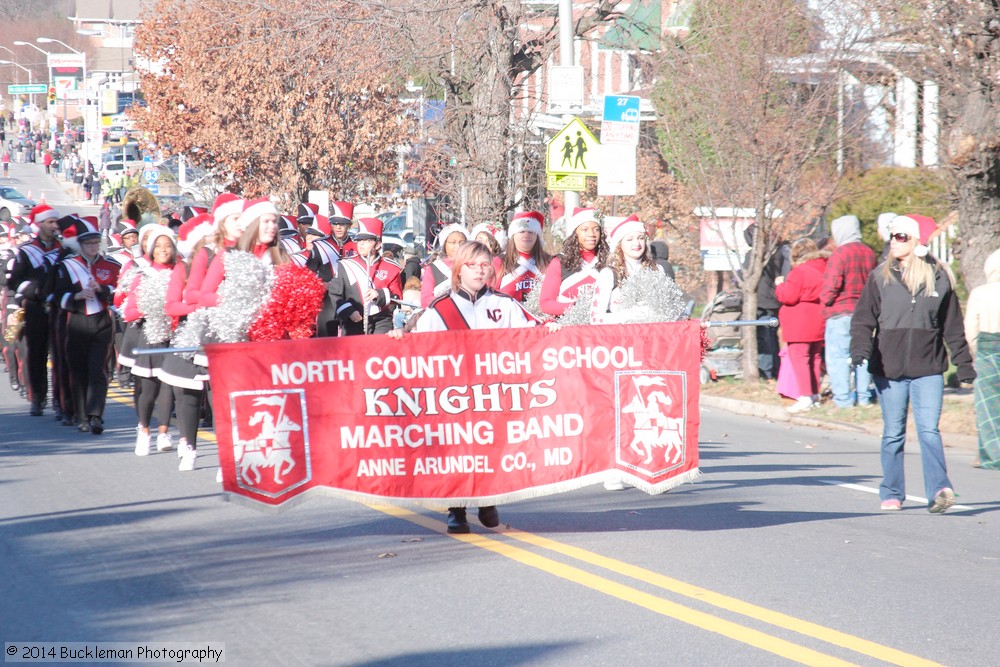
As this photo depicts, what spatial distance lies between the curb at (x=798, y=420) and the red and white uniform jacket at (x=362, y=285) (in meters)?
3.71

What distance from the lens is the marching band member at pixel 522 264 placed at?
36.5 ft

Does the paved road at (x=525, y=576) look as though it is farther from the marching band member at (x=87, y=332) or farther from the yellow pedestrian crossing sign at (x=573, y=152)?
the yellow pedestrian crossing sign at (x=573, y=152)

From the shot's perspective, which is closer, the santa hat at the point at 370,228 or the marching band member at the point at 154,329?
the marching band member at the point at 154,329

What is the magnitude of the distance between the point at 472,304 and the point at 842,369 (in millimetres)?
8151

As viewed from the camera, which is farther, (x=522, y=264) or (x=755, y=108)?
(x=755, y=108)

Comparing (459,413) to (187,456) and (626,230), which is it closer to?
(626,230)

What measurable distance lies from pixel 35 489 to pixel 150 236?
254 centimetres

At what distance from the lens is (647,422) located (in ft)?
26.0

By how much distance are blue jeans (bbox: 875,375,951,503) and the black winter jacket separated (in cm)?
11

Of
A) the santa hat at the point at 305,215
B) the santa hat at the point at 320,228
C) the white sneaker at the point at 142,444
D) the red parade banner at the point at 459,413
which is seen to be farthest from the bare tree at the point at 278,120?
the red parade banner at the point at 459,413

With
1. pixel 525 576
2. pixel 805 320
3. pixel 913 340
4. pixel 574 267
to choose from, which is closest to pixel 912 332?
pixel 913 340

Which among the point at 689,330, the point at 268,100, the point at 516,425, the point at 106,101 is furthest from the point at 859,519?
the point at 106,101

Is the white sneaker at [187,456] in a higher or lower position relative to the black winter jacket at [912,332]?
lower

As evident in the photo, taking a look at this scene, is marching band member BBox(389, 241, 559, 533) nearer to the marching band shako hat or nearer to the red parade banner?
the red parade banner
